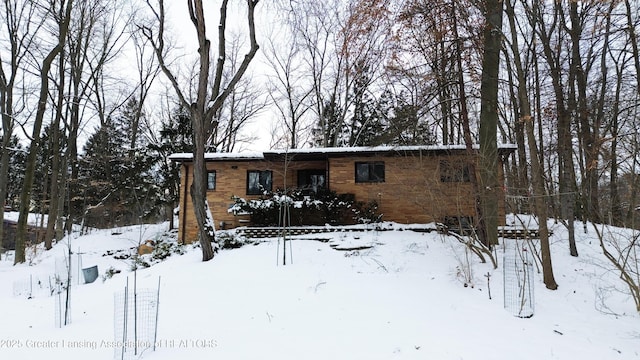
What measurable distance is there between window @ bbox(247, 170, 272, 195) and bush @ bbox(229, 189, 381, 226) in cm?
134

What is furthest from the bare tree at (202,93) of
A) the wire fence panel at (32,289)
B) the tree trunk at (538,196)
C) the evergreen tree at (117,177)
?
the evergreen tree at (117,177)

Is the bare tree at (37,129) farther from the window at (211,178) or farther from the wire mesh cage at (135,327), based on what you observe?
the wire mesh cage at (135,327)

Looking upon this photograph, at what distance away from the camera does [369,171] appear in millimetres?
13109

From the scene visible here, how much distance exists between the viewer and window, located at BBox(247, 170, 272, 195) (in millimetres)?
13992

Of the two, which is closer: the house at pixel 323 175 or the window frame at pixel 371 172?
the house at pixel 323 175

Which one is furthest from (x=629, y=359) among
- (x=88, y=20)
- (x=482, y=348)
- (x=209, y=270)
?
(x=88, y=20)

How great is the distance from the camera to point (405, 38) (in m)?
9.38

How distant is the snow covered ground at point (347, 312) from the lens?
4.48 m

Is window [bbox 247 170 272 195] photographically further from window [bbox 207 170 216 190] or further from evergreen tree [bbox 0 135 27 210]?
evergreen tree [bbox 0 135 27 210]

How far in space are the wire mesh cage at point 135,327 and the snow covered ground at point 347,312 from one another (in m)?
0.13

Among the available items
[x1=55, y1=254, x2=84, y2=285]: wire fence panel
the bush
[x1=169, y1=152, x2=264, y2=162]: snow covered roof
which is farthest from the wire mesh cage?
[x1=169, y1=152, x2=264, y2=162]: snow covered roof

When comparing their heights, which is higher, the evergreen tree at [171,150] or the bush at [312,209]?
the evergreen tree at [171,150]

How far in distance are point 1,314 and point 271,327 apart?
5.04 m

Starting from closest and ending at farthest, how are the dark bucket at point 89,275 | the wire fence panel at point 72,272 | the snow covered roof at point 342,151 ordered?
1. the wire fence panel at point 72,272
2. the dark bucket at point 89,275
3. the snow covered roof at point 342,151
